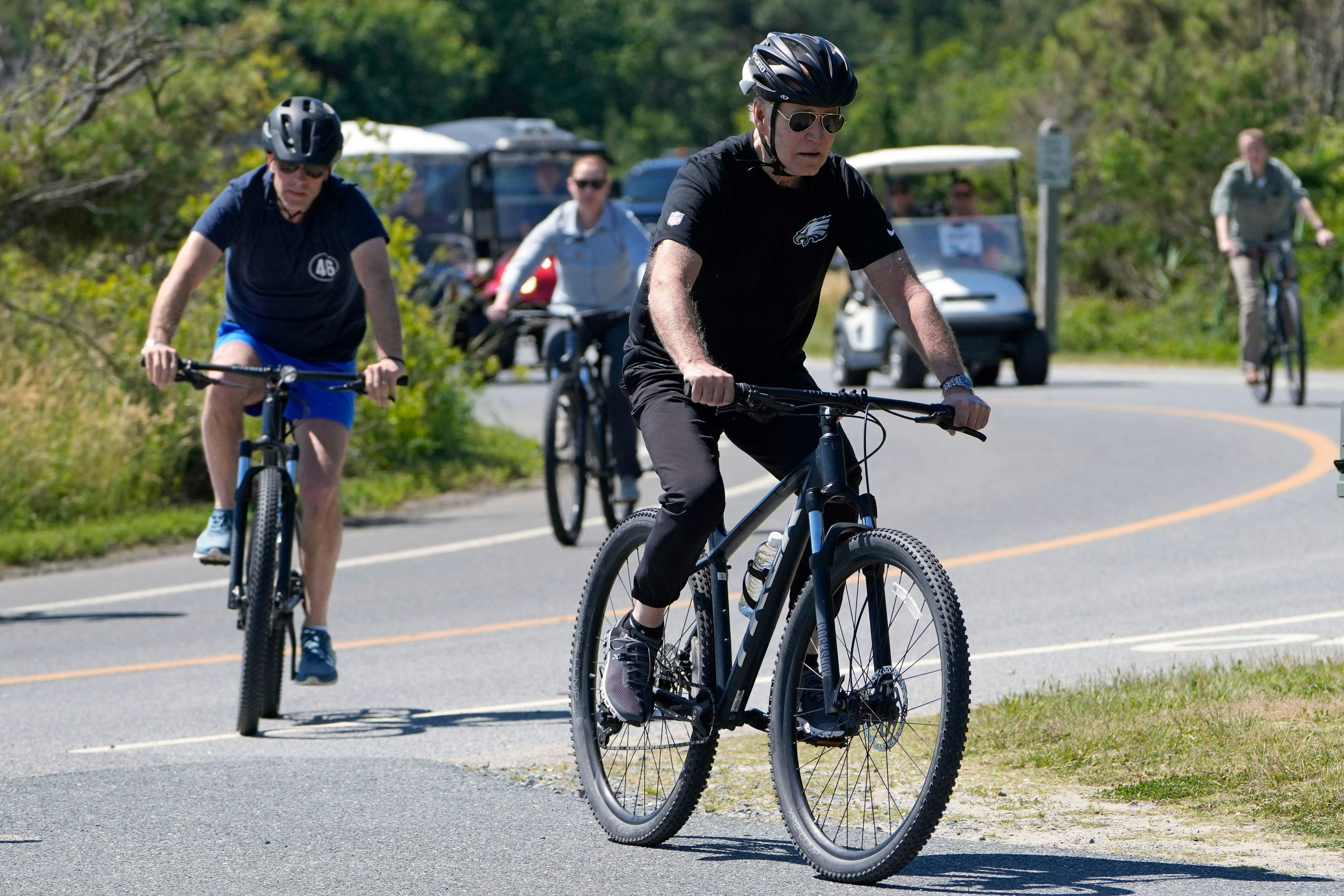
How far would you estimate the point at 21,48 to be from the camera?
18.9 metres

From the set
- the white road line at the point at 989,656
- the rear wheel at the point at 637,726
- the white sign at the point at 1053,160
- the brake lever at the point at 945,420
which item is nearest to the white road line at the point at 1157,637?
the white road line at the point at 989,656

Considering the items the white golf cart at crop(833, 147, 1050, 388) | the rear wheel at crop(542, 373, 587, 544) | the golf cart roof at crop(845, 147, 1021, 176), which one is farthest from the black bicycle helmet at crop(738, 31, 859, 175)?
the golf cart roof at crop(845, 147, 1021, 176)

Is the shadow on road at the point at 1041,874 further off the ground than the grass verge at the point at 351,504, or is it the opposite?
the shadow on road at the point at 1041,874

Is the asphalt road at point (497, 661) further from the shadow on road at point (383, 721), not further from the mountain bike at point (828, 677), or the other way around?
the mountain bike at point (828, 677)

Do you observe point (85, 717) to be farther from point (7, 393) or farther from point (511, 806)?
point (7, 393)

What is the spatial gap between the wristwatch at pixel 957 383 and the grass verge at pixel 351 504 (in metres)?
7.91

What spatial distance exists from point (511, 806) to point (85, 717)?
7.36 feet

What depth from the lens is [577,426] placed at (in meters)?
11.3

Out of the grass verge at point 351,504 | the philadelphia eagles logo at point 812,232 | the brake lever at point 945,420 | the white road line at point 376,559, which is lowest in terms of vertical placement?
the grass verge at point 351,504

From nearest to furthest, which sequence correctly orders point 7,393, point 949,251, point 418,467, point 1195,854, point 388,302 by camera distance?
point 1195,854, point 388,302, point 7,393, point 418,467, point 949,251

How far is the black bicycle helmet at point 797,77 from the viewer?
4.96 metres

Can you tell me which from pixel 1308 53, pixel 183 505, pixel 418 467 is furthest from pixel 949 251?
pixel 1308 53

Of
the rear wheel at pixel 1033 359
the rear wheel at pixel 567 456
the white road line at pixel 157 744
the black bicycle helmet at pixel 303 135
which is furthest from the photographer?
the rear wheel at pixel 1033 359

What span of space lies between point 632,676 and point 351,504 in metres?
8.50
